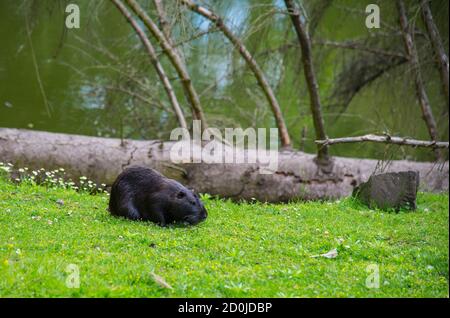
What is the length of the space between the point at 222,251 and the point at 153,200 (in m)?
1.49

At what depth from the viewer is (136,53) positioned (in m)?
12.2

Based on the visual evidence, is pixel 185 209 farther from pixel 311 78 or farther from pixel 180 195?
pixel 311 78

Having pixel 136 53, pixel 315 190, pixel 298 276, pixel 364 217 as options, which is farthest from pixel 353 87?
pixel 298 276

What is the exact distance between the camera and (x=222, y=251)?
19.2ft

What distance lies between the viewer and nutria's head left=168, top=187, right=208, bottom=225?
6957 millimetres

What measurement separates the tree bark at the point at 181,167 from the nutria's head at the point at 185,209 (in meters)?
2.81

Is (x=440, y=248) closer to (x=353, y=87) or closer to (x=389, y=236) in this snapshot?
(x=389, y=236)

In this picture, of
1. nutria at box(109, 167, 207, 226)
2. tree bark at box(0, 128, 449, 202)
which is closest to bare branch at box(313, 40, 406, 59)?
tree bark at box(0, 128, 449, 202)

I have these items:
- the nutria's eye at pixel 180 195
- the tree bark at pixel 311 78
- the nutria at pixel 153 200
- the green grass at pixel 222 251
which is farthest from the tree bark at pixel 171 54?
the nutria's eye at pixel 180 195

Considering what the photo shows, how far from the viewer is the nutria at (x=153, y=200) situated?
275 inches

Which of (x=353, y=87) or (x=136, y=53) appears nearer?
(x=136, y=53)

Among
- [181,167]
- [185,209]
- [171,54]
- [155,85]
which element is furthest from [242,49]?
[185,209]
